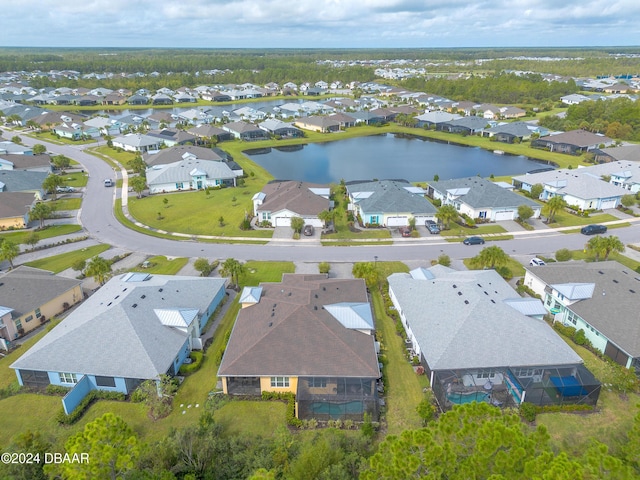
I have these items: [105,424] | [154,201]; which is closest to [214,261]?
[154,201]

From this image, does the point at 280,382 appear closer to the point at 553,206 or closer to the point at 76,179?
the point at 553,206

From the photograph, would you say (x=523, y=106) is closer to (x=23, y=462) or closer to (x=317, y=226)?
(x=317, y=226)

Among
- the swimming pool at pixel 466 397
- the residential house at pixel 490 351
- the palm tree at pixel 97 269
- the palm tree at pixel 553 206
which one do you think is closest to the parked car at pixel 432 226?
the palm tree at pixel 553 206

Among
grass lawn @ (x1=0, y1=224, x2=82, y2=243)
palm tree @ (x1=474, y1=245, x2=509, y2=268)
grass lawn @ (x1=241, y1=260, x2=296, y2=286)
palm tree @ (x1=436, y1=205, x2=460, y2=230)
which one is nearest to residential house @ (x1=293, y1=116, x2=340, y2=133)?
palm tree @ (x1=436, y1=205, x2=460, y2=230)

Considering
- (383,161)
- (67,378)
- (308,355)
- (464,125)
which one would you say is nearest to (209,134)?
(383,161)

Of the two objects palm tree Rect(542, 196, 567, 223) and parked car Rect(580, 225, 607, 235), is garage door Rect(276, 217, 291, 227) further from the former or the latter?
parked car Rect(580, 225, 607, 235)

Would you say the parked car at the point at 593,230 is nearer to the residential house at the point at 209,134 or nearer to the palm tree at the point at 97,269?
the palm tree at the point at 97,269
